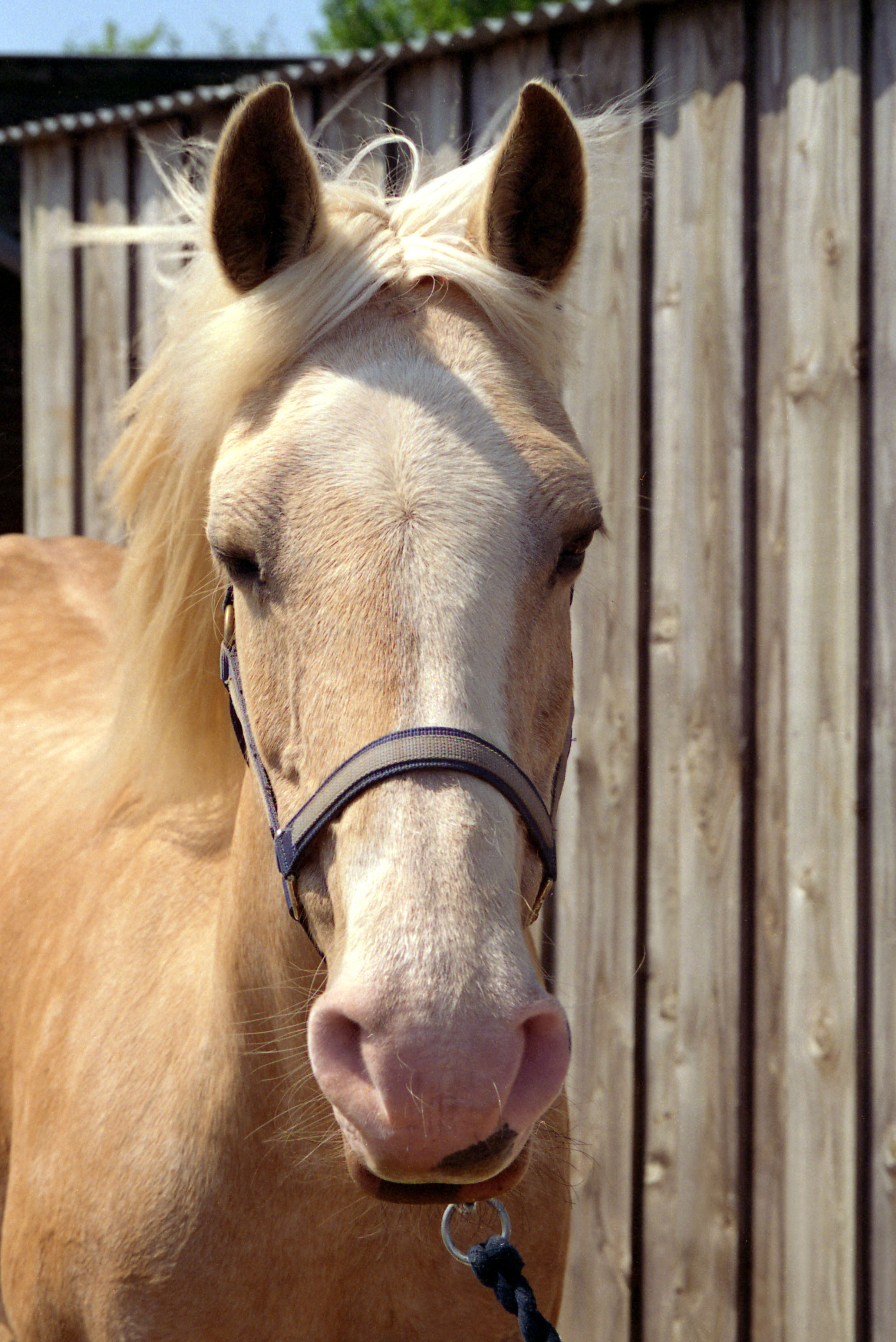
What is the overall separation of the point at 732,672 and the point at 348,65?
6.25ft

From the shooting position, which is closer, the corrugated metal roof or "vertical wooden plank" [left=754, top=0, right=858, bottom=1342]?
"vertical wooden plank" [left=754, top=0, right=858, bottom=1342]

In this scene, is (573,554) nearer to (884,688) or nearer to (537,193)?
(537,193)

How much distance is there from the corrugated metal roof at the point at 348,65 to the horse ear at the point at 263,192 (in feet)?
4.88

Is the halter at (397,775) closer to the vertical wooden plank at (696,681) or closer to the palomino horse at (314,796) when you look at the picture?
the palomino horse at (314,796)

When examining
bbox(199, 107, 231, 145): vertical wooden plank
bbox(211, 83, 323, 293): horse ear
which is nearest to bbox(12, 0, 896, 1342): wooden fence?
bbox(199, 107, 231, 145): vertical wooden plank

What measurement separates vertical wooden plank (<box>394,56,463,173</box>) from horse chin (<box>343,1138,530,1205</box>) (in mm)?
2495

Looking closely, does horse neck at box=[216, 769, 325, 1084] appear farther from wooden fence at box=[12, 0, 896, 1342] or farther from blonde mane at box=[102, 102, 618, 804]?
wooden fence at box=[12, 0, 896, 1342]

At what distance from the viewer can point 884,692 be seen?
8.03ft

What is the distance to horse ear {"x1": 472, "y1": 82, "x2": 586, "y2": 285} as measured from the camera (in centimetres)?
137

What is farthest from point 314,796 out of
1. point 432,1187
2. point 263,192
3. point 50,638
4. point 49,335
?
point 49,335

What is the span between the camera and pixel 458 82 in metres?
2.87

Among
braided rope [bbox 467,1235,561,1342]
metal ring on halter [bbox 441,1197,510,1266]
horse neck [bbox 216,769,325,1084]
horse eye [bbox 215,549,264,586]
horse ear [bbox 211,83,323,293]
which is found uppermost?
horse ear [bbox 211,83,323,293]

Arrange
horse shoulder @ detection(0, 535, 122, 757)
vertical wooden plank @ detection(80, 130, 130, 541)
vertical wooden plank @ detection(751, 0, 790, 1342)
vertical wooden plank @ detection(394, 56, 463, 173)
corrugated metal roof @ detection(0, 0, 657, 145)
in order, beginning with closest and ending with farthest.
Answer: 1. horse shoulder @ detection(0, 535, 122, 757)
2. vertical wooden plank @ detection(751, 0, 790, 1342)
3. corrugated metal roof @ detection(0, 0, 657, 145)
4. vertical wooden plank @ detection(394, 56, 463, 173)
5. vertical wooden plank @ detection(80, 130, 130, 541)

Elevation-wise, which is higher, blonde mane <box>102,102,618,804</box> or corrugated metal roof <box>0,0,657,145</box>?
corrugated metal roof <box>0,0,657,145</box>
